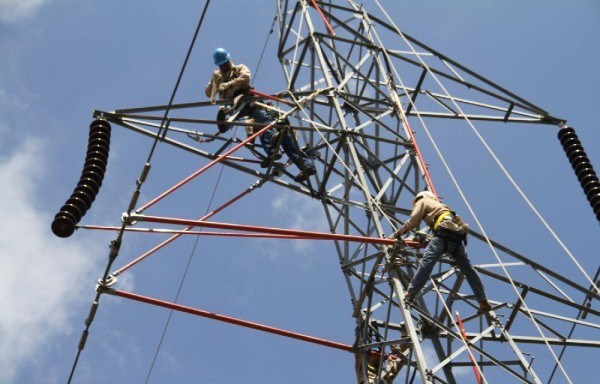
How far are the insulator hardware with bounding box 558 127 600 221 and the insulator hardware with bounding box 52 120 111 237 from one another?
791 centimetres

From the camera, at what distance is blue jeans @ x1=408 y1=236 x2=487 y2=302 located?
11.4 meters

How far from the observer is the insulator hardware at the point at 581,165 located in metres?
14.9

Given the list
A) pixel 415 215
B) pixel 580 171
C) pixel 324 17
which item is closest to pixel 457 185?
pixel 415 215

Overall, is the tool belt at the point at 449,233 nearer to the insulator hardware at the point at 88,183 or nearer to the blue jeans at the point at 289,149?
the blue jeans at the point at 289,149

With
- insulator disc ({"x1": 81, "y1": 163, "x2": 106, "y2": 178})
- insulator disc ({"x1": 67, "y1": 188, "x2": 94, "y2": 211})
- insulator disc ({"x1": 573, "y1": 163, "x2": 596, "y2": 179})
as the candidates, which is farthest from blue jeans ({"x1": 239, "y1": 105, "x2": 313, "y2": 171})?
insulator disc ({"x1": 573, "y1": 163, "x2": 596, "y2": 179})

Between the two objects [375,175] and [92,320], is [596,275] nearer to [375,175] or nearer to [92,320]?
[375,175]

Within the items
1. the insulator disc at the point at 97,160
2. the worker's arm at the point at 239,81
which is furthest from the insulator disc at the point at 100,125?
the worker's arm at the point at 239,81

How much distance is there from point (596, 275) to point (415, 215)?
4555 mm

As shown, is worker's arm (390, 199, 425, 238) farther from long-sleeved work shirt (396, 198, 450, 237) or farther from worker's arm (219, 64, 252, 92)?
worker's arm (219, 64, 252, 92)

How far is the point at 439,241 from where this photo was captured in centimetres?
1159

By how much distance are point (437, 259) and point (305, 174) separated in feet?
12.8

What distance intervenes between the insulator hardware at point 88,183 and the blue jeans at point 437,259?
4.59m

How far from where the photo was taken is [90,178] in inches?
510

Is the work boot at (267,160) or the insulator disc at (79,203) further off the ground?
the work boot at (267,160)
